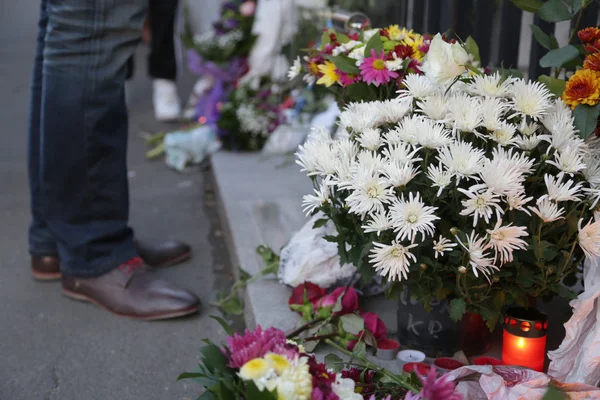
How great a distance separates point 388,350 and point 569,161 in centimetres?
61

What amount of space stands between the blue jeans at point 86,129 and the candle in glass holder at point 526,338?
1160mm

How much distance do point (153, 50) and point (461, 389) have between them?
388 centimetres

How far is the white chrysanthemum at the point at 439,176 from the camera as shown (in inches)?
54.9

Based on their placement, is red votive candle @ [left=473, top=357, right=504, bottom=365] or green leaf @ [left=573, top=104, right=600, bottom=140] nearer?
green leaf @ [left=573, top=104, right=600, bottom=140]

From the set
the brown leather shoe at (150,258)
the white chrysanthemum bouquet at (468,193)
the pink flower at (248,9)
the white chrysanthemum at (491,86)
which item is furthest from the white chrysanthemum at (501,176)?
the pink flower at (248,9)

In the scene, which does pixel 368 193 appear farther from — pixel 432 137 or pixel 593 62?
pixel 593 62

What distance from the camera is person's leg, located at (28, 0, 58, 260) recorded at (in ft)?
7.45

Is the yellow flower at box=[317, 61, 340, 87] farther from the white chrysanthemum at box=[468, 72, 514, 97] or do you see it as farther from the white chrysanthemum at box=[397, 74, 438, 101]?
the white chrysanthemum at box=[468, 72, 514, 97]

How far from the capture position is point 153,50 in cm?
481

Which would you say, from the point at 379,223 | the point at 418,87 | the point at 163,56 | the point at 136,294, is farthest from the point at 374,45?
the point at 163,56

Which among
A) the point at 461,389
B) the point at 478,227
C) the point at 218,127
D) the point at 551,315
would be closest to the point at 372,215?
the point at 478,227

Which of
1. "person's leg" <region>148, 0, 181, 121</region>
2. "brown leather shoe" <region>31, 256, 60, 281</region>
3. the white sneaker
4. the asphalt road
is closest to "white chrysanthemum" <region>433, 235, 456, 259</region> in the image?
the asphalt road

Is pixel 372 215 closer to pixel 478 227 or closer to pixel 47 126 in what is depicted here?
pixel 478 227

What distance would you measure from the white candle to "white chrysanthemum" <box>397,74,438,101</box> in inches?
22.8
